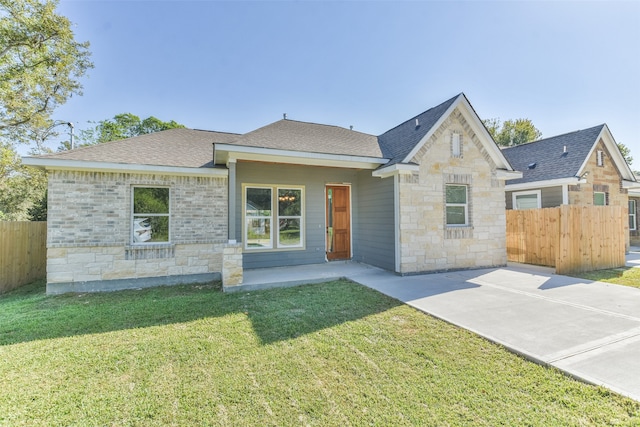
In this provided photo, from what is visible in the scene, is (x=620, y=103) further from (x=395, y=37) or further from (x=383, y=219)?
(x=383, y=219)

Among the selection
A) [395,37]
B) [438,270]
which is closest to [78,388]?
[438,270]

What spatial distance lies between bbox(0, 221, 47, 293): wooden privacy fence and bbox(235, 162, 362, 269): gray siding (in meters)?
6.46

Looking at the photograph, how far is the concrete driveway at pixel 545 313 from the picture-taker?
3184 millimetres

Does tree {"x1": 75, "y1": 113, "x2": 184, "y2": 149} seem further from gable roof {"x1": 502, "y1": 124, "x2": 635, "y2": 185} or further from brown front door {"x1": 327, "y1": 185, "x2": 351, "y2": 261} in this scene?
gable roof {"x1": 502, "y1": 124, "x2": 635, "y2": 185}

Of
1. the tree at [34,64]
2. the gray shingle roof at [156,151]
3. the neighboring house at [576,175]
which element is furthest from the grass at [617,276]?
the tree at [34,64]

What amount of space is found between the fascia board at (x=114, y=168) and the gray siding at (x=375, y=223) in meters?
4.72

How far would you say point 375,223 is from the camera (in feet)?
29.7

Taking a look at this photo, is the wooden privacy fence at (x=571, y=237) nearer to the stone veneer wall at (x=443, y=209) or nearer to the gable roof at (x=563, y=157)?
the stone veneer wall at (x=443, y=209)

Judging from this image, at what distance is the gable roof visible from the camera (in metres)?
11.4

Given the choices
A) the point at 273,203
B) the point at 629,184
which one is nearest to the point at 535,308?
the point at 273,203

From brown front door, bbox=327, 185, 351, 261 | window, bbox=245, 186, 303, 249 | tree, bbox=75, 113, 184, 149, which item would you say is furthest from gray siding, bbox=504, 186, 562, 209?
tree, bbox=75, 113, 184, 149

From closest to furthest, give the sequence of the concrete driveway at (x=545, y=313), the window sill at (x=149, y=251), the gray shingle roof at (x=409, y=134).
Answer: the concrete driveway at (x=545, y=313)
the window sill at (x=149, y=251)
the gray shingle roof at (x=409, y=134)

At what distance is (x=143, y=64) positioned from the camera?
519 inches

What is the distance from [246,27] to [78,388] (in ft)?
37.8
